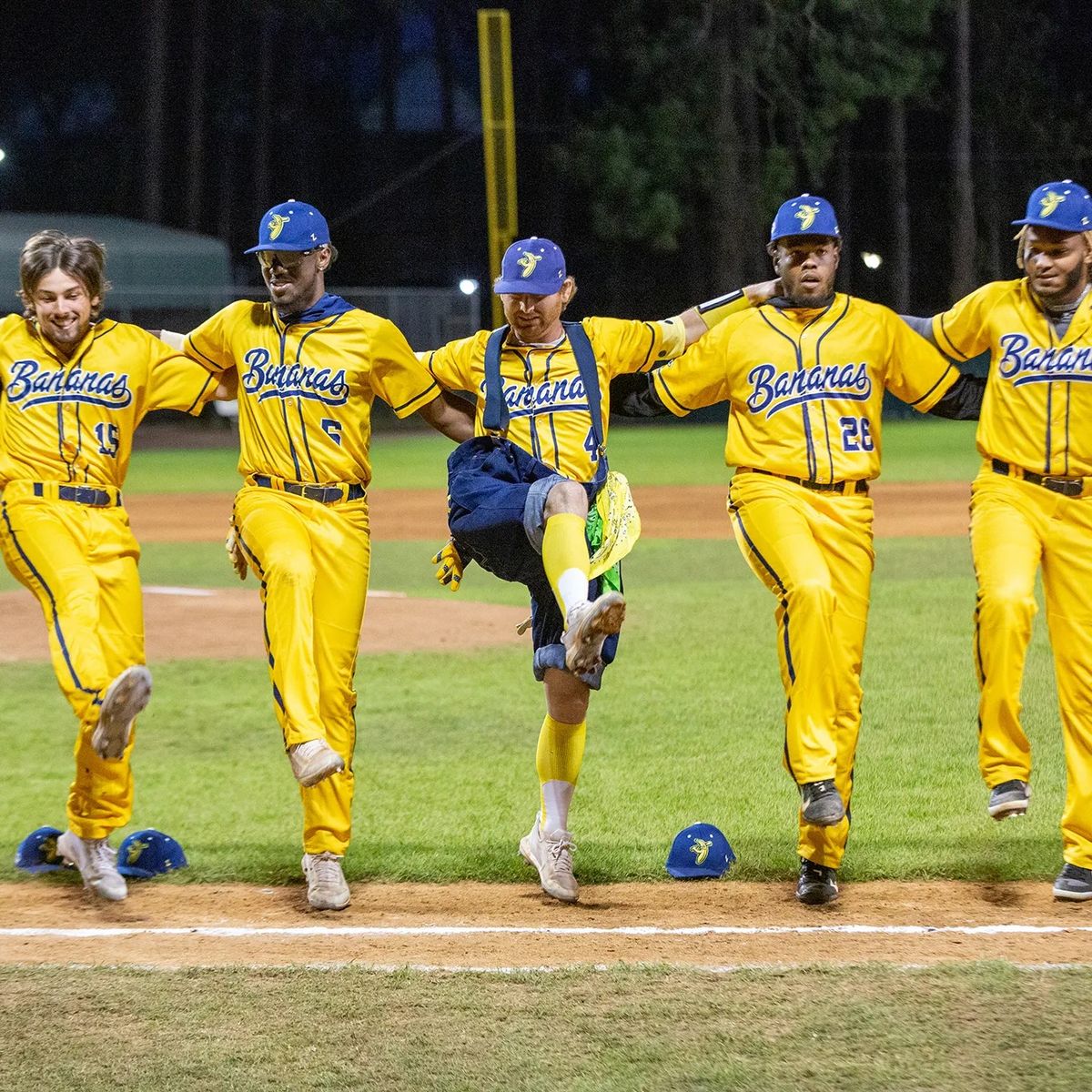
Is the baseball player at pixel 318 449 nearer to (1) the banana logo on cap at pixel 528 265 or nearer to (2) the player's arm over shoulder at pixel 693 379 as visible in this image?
(1) the banana logo on cap at pixel 528 265

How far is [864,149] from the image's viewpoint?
48094 millimetres

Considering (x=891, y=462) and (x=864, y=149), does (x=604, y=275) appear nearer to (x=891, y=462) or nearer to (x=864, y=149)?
(x=864, y=149)

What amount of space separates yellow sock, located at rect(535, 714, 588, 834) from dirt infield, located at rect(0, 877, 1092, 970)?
28 cm

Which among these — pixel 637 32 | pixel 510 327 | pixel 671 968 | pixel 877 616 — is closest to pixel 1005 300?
pixel 510 327

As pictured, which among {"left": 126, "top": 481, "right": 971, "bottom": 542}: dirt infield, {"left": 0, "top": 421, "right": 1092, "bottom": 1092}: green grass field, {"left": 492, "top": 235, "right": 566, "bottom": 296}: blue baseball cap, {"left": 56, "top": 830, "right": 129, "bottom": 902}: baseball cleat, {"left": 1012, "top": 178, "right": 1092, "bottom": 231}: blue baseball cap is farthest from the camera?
{"left": 126, "top": 481, "right": 971, "bottom": 542}: dirt infield

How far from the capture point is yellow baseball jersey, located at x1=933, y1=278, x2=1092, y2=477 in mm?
5430

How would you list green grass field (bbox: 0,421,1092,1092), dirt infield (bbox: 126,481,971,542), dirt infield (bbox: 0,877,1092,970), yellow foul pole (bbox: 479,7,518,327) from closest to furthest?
green grass field (bbox: 0,421,1092,1092) → dirt infield (bbox: 0,877,1092,970) → yellow foul pole (bbox: 479,7,518,327) → dirt infield (bbox: 126,481,971,542)

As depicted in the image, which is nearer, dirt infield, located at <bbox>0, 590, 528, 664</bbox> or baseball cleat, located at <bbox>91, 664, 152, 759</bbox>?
baseball cleat, located at <bbox>91, 664, 152, 759</bbox>

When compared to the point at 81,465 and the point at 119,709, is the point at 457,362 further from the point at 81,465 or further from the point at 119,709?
Answer: the point at 119,709

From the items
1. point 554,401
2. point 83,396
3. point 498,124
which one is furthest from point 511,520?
point 498,124

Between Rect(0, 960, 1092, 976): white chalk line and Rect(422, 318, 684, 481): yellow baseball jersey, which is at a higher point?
Rect(422, 318, 684, 481): yellow baseball jersey

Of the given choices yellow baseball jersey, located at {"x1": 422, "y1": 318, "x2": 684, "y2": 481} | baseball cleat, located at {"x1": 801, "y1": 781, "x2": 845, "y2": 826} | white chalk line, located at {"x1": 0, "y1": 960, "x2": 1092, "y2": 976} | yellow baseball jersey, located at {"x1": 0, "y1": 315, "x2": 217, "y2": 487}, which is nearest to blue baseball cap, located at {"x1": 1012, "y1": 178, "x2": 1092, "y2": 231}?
yellow baseball jersey, located at {"x1": 422, "y1": 318, "x2": 684, "y2": 481}

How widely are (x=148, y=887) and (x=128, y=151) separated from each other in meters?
42.9

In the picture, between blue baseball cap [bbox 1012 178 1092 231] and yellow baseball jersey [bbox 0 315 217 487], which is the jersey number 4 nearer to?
yellow baseball jersey [bbox 0 315 217 487]
